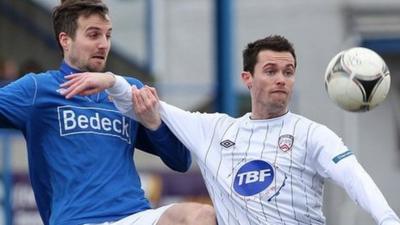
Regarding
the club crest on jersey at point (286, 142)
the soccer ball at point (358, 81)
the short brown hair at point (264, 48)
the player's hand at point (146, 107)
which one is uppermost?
A: the short brown hair at point (264, 48)

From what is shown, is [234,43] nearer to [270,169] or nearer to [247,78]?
[247,78]

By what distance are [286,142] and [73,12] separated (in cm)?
137

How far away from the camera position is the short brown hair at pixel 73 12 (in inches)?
275

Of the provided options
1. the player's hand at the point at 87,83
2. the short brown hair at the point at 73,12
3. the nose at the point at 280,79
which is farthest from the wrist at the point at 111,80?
the nose at the point at 280,79

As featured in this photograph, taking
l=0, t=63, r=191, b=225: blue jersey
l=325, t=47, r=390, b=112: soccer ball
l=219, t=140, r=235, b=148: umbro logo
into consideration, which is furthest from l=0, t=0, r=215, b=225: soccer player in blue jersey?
l=325, t=47, r=390, b=112: soccer ball

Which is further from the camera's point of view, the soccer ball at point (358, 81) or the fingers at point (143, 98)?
the fingers at point (143, 98)

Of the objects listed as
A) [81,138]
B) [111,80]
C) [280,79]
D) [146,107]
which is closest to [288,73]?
[280,79]

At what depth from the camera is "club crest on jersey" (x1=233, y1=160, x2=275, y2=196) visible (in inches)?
258

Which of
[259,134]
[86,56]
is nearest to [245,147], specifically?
[259,134]

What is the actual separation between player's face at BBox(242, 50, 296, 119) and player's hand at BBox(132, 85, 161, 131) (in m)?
0.56

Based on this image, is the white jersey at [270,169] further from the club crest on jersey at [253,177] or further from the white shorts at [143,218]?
the white shorts at [143,218]

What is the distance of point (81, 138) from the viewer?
6.85 m

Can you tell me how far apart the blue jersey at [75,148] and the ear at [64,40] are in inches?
4.3

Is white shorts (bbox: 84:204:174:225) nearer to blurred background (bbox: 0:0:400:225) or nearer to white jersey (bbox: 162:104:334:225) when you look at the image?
white jersey (bbox: 162:104:334:225)
